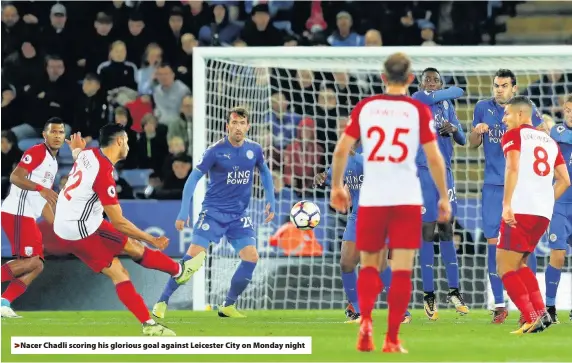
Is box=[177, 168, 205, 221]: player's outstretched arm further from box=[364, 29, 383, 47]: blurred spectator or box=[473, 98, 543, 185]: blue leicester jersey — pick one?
box=[364, 29, 383, 47]: blurred spectator

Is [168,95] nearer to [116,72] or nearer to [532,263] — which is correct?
[116,72]

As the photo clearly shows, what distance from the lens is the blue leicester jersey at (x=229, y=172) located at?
32.1ft

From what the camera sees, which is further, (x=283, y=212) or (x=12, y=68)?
(x=12, y=68)

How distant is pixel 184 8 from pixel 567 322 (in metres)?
7.47

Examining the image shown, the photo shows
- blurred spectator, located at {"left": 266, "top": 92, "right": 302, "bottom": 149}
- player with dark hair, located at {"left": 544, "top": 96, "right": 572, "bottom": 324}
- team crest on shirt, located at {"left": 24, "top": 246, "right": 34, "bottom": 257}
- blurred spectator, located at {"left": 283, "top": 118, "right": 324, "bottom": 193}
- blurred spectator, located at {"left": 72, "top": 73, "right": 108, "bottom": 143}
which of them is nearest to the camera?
player with dark hair, located at {"left": 544, "top": 96, "right": 572, "bottom": 324}

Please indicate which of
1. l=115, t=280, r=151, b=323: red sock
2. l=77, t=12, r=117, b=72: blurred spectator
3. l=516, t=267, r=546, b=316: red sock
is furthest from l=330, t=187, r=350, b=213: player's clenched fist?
l=77, t=12, r=117, b=72: blurred spectator

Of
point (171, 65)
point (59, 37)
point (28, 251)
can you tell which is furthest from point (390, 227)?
point (59, 37)

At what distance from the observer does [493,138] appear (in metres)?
9.42

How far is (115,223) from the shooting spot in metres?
7.79

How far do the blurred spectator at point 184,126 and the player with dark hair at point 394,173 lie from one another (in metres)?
7.14

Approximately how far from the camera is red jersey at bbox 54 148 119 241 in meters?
7.73

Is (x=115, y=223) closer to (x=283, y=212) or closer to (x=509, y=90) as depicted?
(x=509, y=90)

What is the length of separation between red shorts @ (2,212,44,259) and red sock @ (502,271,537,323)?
14.9ft

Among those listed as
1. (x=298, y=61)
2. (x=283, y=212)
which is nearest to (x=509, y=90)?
(x=298, y=61)
